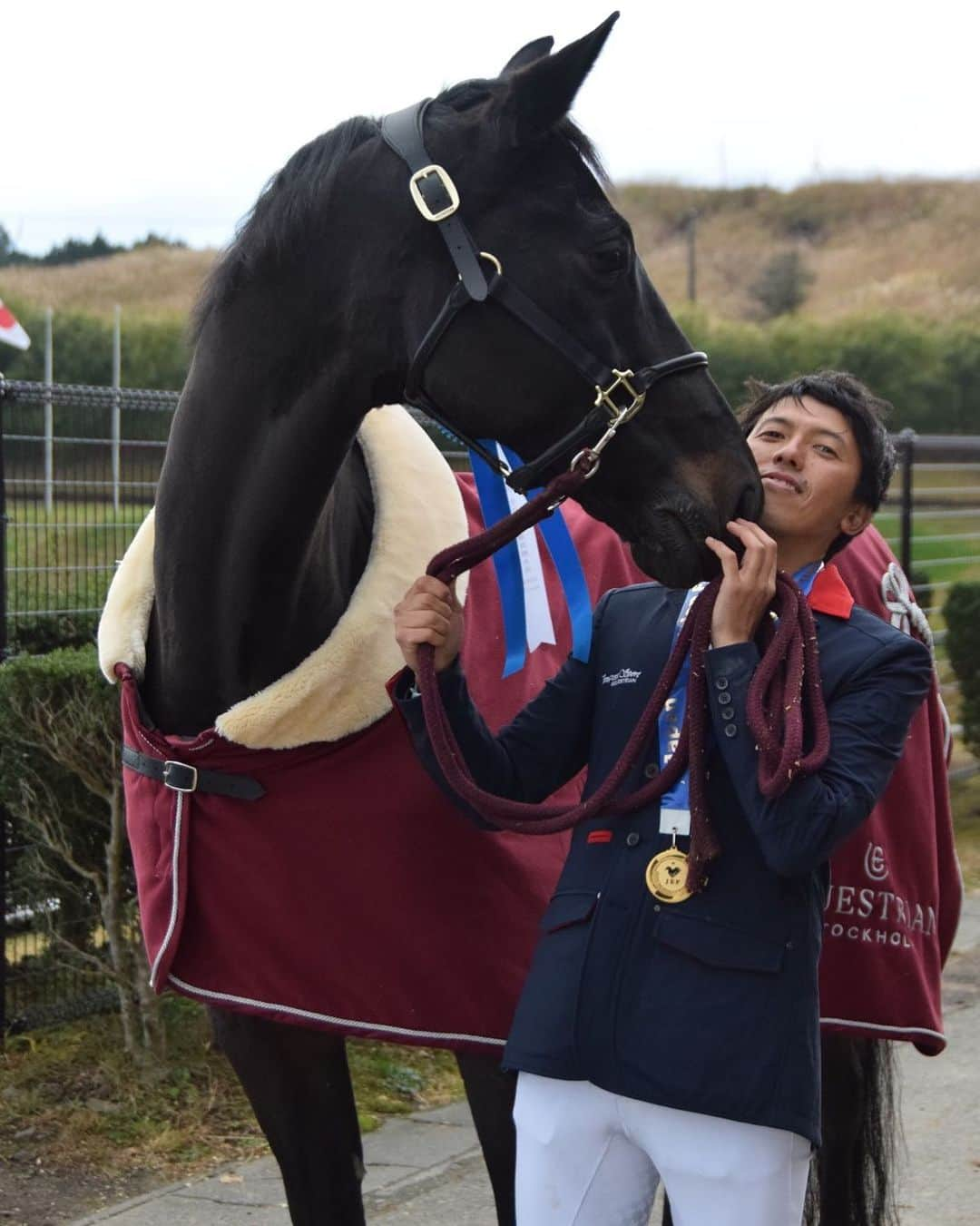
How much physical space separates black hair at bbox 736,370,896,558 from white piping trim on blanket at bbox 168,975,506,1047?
3.07 feet

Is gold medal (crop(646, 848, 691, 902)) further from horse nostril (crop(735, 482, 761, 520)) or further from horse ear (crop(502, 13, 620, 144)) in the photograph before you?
horse ear (crop(502, 13, 620, 144))

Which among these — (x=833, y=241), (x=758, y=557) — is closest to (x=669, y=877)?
(x=758, y=557)

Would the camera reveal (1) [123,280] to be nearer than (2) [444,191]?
No

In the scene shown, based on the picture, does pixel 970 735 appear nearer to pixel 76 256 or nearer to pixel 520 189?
pixel 520 189

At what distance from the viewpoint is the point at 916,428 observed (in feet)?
102

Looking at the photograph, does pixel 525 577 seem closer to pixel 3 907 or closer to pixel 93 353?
pixel 3 907

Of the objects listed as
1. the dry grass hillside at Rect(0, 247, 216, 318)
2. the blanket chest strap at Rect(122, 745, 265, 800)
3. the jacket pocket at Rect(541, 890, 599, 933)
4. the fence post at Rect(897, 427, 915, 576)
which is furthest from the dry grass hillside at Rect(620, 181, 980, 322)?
the jacket pocket at Rect(541, 890, 599, 933)

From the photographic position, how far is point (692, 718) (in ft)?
5.74

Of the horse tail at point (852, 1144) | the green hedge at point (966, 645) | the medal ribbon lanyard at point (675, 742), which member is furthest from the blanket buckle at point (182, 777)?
the green hedge at point (966, 645)

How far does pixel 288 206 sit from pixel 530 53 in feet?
1.40

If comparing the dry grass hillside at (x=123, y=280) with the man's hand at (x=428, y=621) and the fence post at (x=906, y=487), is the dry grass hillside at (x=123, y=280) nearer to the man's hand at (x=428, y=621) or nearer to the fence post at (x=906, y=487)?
the fence post at (x=906, y=487)

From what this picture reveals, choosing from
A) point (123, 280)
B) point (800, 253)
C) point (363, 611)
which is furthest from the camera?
point (800, 253)

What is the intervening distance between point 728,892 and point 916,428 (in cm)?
3080

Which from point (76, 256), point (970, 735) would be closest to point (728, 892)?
point (970, 735)
